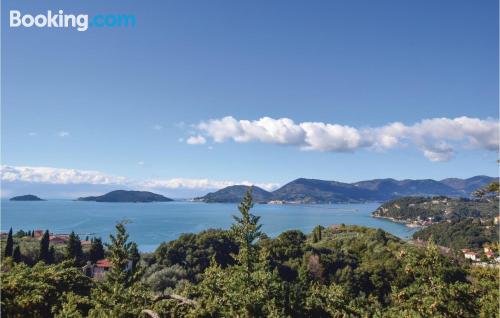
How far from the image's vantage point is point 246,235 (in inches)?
711

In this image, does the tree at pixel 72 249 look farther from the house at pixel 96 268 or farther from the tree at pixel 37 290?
the tree at pixel 37 290

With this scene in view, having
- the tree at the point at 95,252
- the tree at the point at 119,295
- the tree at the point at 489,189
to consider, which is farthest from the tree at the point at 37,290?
the tree at the point at 95,252

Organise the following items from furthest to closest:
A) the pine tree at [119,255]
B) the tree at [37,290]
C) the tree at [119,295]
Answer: the pine tree at [119,255] → the tree at [37,290] → the tree at [119,295]

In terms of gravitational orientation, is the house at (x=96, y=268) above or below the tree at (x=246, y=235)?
below

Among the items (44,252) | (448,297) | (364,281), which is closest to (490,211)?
(364,281)

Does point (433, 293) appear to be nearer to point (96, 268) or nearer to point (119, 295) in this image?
point (119, 295)

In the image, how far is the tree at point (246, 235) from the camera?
659 inches

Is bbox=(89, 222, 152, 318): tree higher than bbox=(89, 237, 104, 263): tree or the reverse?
higher

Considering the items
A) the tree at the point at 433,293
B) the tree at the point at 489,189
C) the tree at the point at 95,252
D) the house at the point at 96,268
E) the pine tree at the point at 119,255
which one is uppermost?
the tree at the point at 489,189

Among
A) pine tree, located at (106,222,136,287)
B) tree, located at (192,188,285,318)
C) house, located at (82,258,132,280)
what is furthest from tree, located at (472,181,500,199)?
house, located at (82,258,132,280)

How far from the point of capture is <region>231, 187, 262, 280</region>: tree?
55.0ft

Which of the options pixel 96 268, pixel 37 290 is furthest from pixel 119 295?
pixel 96 268

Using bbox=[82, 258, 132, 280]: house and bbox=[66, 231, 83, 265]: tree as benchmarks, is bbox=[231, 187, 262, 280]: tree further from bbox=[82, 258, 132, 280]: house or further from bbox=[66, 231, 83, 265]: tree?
bbox=[66, 231, 83, 265]: tree

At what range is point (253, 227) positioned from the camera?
18.5 meters
